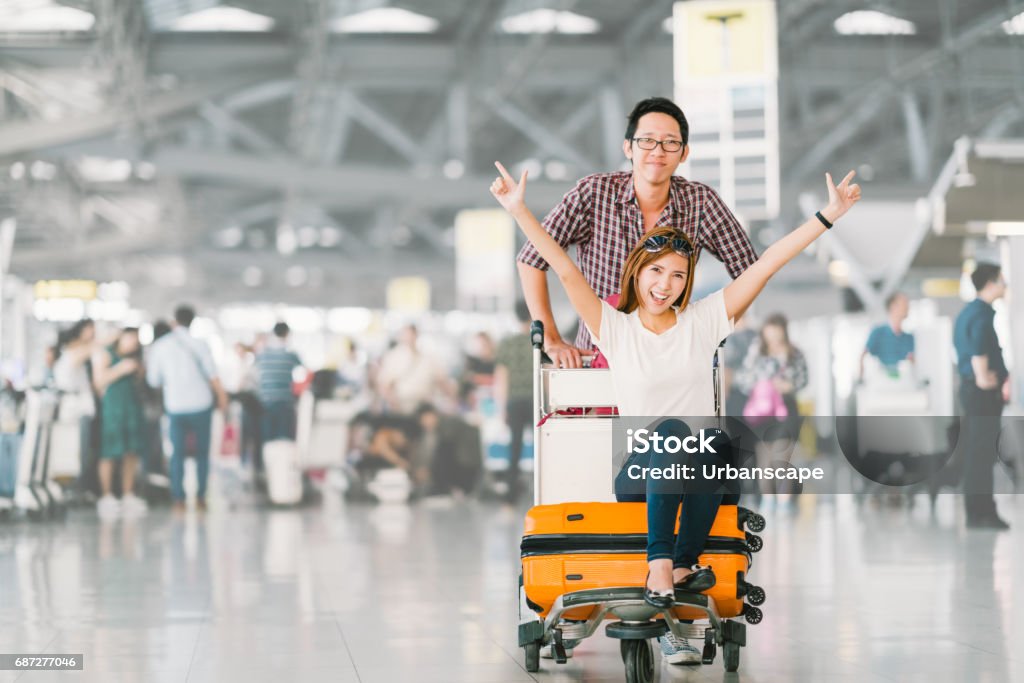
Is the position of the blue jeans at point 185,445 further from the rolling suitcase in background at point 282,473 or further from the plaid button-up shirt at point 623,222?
the plaid button-up shirt at point 623,222

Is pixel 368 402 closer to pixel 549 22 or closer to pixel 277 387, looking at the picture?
pixel 277 387

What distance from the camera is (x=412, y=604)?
6.13m

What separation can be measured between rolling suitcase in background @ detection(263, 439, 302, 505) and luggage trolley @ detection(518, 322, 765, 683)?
866 cm

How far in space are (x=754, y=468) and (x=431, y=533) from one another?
20.0 feet

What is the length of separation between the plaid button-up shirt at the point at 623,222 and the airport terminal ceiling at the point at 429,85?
1393 centimetres

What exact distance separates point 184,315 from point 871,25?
44.8ft

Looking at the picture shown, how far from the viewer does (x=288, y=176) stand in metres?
23.4

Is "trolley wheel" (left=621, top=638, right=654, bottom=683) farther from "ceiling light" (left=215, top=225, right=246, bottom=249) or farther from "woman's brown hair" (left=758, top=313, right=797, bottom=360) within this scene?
"ceiling light" (left=215, top=225, right=246, bottom=249)

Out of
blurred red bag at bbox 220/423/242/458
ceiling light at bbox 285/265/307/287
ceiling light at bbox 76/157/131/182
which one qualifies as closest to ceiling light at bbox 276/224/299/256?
ceiling light at bbox 285/265/307/287

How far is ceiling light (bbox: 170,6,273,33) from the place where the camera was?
1981 centimetres

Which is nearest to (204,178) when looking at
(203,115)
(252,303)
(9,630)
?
(203,115)

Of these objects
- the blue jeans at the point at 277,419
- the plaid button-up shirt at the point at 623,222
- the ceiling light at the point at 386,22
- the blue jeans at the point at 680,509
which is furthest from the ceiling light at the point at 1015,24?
the blue jeans at the point at 680,509

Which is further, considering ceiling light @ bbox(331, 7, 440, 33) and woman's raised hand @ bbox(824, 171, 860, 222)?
ceiling light @ bbox(331, 7, 440, 33)

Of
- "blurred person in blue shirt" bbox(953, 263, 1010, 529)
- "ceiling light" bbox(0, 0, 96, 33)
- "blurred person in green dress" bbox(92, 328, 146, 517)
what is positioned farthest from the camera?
"ceiling light" bbox(0, 0, 96, 33)
